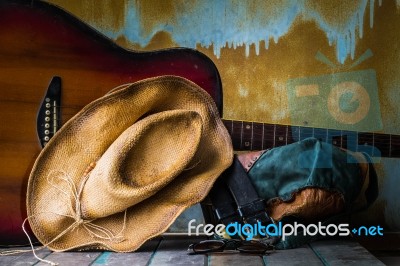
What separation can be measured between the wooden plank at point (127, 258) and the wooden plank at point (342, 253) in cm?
38

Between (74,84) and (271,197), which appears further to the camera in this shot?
(74,84)

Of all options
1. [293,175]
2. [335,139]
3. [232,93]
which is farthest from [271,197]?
[232,93]

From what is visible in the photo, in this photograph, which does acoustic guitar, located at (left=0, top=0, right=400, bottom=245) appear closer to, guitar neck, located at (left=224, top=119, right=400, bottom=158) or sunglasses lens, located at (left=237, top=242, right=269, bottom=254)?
guitar neck, located at (left=224, top=119, right=400, bottom=158)

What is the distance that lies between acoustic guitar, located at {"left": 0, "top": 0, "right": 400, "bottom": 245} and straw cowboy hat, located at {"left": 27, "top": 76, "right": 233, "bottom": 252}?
106 millimetres

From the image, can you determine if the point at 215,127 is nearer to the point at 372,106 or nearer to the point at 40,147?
the point at 40,147

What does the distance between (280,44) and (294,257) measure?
2.43 feet

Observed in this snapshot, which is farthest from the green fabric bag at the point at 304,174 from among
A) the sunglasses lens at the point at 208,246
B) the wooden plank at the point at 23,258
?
the wooden plank at the point at 23,258

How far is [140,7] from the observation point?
1.74m

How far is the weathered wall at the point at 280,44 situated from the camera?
1.74 metres

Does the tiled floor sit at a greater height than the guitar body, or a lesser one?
lesser

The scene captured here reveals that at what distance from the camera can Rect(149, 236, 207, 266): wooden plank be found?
1.22 m

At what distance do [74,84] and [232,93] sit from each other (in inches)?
20.0

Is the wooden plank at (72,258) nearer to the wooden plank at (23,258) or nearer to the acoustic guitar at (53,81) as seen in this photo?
the wooden plank at (23,258)

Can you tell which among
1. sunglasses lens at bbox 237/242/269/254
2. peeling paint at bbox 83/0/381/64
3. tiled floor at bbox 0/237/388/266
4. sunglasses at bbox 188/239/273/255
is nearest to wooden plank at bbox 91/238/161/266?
tiled floor at bbox 0/237/388/266
